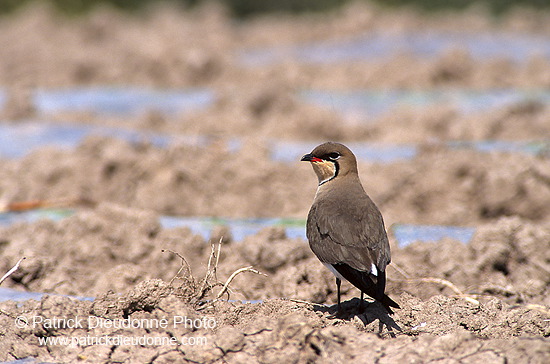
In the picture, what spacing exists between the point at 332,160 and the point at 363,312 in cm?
77

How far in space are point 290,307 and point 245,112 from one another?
5346 mm

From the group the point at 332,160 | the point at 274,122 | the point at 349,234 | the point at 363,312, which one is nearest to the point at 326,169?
the point at 332,160

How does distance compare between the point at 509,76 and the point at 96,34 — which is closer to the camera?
the point at 509,76

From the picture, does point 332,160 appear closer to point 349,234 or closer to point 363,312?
point 349,234

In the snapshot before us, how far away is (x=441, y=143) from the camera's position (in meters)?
6.25


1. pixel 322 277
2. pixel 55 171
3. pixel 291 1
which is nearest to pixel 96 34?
pixel 291 1

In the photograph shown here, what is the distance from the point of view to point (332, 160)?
348 cm

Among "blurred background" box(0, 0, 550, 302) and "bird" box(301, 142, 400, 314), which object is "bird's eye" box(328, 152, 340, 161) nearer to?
"bird" box(301, 142, 400, 314)

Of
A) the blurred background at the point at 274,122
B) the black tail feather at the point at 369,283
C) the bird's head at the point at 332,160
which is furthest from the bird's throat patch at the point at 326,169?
the black tail feather at the point at 369,283

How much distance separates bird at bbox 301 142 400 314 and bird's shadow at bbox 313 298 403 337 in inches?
1.3

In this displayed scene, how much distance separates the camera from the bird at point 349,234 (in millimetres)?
2881

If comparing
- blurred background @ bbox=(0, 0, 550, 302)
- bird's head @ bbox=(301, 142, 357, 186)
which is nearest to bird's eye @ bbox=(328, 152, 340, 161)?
bird's head @ bbox=(301, 142, 357, 186)

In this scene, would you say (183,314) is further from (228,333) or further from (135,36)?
(135,36)

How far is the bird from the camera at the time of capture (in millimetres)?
2881
